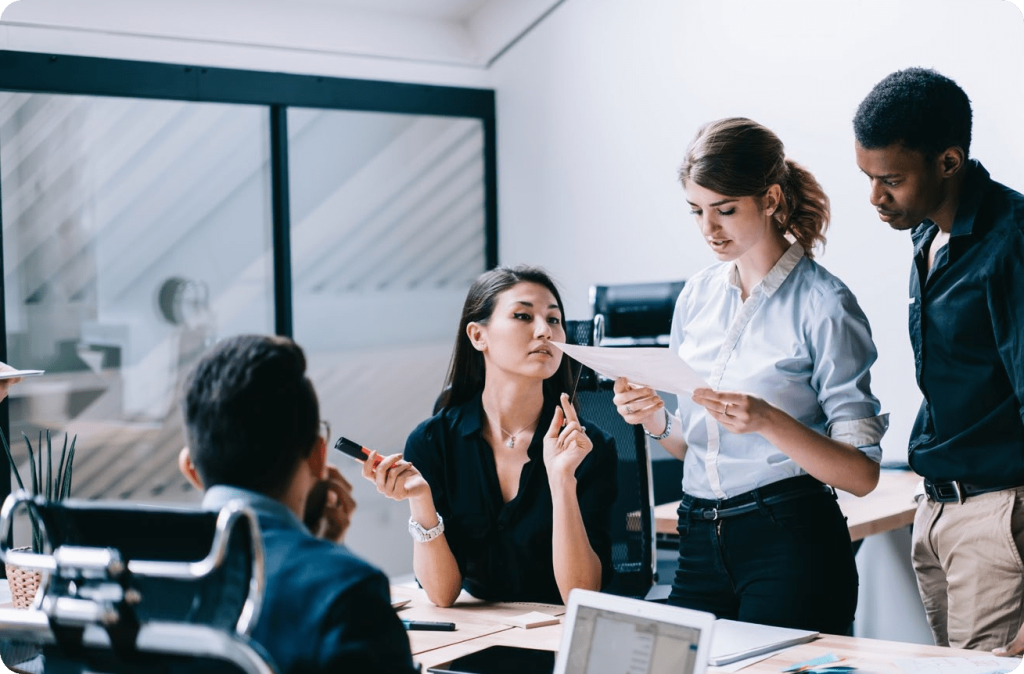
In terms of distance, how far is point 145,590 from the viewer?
110cm

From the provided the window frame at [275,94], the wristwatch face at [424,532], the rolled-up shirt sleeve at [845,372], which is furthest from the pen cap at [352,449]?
A: the window frame at [275,94]

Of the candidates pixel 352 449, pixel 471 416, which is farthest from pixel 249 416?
pixel 471 416

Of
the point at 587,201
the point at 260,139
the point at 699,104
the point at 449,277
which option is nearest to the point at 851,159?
the point at 699,104

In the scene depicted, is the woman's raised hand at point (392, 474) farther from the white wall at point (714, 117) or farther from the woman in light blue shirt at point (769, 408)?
the white wall at point (714, 117)

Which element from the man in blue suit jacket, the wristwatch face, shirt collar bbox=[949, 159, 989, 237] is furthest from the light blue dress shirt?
the man in blue suit jacket

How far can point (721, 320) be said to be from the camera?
2.16m

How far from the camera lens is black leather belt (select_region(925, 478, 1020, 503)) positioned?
2012mm

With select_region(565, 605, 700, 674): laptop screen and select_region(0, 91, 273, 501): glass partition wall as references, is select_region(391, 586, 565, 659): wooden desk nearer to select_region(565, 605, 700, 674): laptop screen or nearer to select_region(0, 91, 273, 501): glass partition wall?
select_region(565, 605, 700, 674): laptop screen

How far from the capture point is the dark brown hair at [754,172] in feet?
6.72

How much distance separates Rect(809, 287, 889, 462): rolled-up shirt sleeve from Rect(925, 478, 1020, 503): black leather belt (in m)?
0.16

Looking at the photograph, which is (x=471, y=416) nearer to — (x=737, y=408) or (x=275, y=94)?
(x=737, y=408)

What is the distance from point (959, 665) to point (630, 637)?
580 mm

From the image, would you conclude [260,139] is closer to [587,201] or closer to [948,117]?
[587,201]

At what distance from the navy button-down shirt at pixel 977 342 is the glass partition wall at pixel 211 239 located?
10.4 feet
